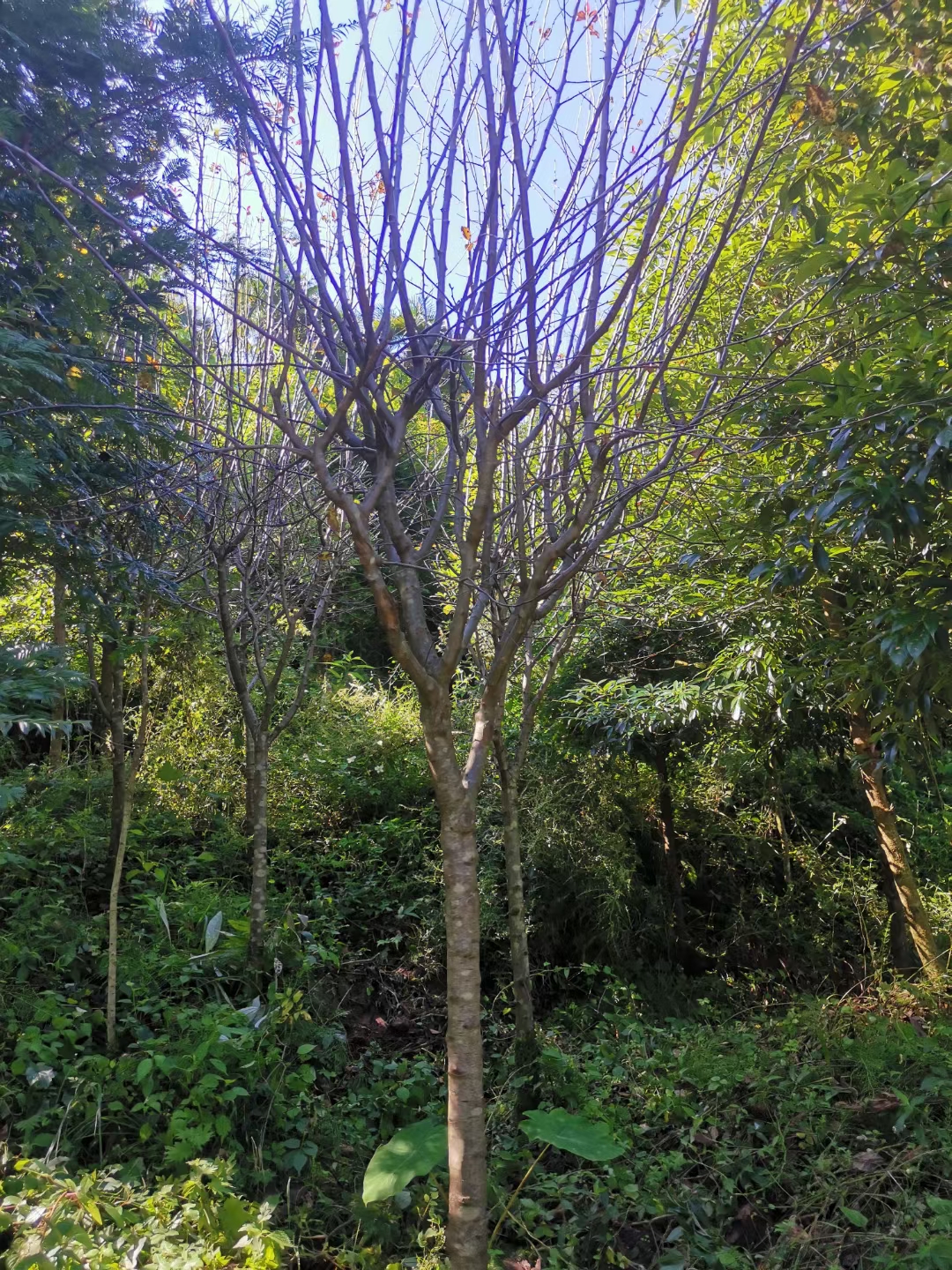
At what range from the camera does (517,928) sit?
10.4ft

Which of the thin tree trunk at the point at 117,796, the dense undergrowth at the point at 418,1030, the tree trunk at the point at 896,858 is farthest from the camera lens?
the tree trunk at the point at 896,858

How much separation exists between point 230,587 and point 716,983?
3.28 meters

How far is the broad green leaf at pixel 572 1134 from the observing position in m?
2.12

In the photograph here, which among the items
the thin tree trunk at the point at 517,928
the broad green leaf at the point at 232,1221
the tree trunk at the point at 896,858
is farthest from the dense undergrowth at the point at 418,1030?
the tree trunk at the point at 896,858

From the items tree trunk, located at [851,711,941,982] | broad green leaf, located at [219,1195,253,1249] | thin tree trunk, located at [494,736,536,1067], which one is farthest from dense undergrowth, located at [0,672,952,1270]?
tree trunk, located at [851,711,941,982]

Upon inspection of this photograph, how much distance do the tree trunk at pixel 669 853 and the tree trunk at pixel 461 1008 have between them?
269 cm

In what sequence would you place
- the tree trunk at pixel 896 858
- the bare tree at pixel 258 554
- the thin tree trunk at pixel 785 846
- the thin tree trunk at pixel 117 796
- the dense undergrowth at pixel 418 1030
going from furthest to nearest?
the thin tree trunk at pixel 785 846 → the tree trunk at pixel 896 858 → the bare tree at pixel 258 554 → the thin tree trunk at pixel 117 796 → the dense undergrowth at pixel 418 1030

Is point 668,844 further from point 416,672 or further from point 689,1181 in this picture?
point 416,672

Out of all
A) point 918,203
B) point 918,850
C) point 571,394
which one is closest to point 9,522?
point 571,394

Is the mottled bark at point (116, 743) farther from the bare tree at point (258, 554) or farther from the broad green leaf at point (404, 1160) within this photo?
the broad green leaf at point (404, 1160)

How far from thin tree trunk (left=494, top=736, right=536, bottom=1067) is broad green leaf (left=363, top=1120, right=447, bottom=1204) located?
91 cm

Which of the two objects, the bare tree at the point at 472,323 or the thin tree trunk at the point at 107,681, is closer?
the bare tree at the point at 472,323

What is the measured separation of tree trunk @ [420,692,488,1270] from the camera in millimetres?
1777

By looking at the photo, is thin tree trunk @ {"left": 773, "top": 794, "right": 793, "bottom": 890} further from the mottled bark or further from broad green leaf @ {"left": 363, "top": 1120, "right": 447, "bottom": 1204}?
the mottled bark
